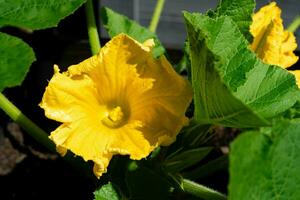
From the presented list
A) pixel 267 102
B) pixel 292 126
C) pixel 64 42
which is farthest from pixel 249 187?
pixel 64 42

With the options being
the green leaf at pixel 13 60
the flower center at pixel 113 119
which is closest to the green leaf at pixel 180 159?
the flower center at pixel 113 119

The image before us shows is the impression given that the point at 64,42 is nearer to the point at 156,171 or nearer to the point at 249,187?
the point at 156,171

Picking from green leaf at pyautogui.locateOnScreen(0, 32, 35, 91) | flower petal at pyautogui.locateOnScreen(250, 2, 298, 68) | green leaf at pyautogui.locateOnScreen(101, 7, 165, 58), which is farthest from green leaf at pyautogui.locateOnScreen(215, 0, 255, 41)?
green leaf at pyautogui.locateOnScreen(0, 32, 35, 91)

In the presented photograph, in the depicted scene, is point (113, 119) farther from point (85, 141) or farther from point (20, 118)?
point (20, 118)

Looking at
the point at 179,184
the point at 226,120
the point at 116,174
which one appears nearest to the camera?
the point at 226,120

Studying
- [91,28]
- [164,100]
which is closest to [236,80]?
[164,100]

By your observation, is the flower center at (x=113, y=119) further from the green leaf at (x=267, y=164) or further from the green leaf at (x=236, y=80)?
the green leaf at (x=267, y=164)
